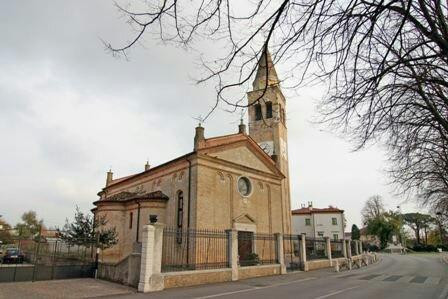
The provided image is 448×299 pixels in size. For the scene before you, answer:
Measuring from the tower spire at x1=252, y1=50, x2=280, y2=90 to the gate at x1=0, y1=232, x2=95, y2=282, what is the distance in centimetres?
1480

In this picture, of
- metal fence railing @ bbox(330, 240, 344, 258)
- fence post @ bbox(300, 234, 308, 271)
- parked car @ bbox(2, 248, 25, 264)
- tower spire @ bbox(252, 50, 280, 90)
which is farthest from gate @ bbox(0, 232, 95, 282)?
metal fence railing @ bbox(330, 240, 344, 258)

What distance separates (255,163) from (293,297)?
16.1 meters

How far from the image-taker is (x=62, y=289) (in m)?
13.4

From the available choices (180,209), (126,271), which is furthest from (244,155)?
(126,271)

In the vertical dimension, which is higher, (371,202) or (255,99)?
(371,202)

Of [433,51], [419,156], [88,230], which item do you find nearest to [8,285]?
[88,230]

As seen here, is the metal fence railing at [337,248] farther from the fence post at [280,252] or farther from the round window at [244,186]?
the fence post at [280,252]

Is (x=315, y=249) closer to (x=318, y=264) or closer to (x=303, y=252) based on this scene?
(x=318, y=264)

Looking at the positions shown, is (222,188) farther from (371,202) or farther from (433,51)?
(371,202)

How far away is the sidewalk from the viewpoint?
12.2 m

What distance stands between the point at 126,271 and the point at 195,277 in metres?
2.96

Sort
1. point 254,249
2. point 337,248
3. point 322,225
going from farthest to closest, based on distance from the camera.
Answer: point 322,225 → point 337,248 → point 254,249

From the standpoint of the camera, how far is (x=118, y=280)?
50.5 ft

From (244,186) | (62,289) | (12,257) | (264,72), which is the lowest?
(62,289)
